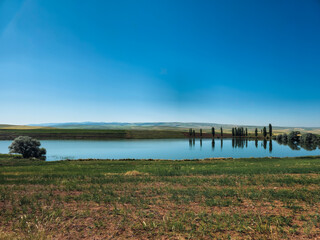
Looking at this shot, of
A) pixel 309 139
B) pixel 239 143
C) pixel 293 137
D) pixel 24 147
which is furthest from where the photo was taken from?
pixel 293 137

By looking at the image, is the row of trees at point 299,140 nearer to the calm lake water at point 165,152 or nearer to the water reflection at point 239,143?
the calm lake water at point 165,152

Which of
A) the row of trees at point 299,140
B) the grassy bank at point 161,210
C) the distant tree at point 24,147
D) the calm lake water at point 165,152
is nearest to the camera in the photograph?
the grassy bank at point 161,210

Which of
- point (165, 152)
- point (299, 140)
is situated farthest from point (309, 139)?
point (165, 152)

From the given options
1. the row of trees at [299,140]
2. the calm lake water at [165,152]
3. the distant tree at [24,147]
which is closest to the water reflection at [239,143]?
the calm lake water at [165,152]

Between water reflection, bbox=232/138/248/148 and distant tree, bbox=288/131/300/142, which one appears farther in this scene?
distant tree, bbox=288/131/300/142

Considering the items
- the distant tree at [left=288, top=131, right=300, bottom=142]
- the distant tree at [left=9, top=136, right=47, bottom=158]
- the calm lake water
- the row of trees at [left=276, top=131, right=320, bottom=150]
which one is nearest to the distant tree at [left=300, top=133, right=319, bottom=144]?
the row of trees at [left=276, top=131, right=320, bottom=150]

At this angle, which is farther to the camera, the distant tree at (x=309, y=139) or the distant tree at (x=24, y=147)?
the distant tree at (x=309, y=139)

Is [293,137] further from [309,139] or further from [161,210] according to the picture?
[161,210]

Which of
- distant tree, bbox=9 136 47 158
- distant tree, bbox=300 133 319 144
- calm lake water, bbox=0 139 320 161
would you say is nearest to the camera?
distant tree, bbox=9 136 47 158

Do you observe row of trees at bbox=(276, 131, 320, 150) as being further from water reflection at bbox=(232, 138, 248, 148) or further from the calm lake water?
water reflection at bbox=(232, 138, 248, 148)

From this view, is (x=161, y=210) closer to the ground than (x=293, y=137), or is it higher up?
higher up

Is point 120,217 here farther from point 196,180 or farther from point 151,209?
point 196,180

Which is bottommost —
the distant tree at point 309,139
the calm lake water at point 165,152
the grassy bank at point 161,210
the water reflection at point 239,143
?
the water reflection at point 239,143

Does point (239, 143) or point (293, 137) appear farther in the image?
point (293, 137)
